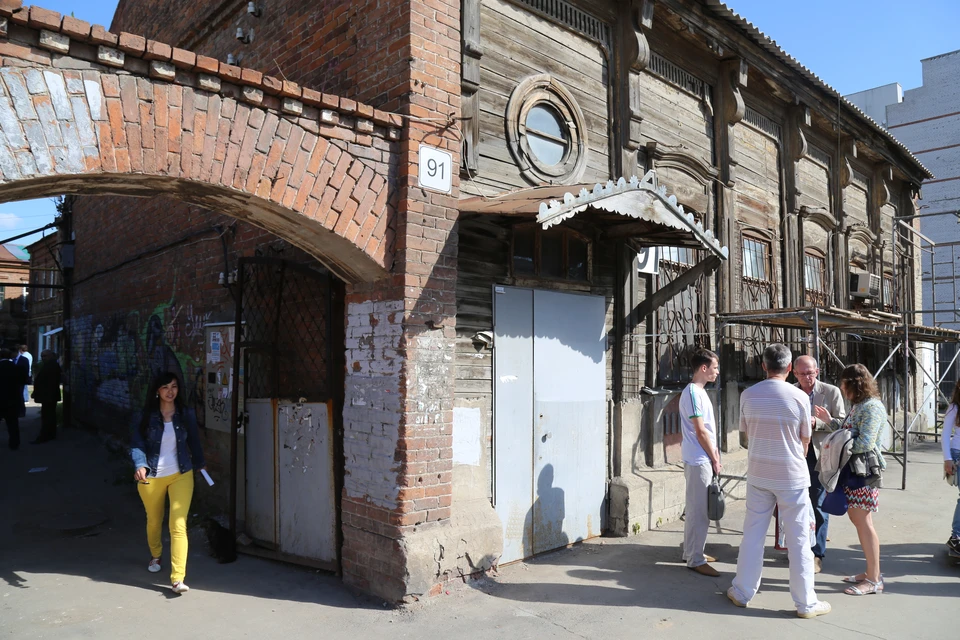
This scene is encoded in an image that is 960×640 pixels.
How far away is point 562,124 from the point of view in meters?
6.70

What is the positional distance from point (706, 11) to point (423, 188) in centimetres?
533

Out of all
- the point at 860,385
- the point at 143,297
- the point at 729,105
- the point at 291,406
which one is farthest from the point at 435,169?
the point at 143,297

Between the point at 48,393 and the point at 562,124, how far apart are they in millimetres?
10253

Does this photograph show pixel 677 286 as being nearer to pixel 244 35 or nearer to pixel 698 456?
pixel 698 456

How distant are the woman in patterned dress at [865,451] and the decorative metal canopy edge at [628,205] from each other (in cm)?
178

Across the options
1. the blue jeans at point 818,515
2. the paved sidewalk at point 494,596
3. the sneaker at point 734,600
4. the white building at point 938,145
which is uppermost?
the white building at point 938,145

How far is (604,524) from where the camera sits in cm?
664

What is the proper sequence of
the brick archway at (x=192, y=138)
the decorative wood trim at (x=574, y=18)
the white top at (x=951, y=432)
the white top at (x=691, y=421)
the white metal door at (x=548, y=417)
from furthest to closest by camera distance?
the decorative wood trim at (x=574, y=18) → the white metal door at (x=548, y=417) → the white top at (x=951, y=432) → the white top at (x=691, y=421) → the brick archway at (x=192, y=138)

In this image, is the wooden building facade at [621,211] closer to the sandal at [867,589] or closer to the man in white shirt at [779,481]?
the man in white shirt at [779,481]

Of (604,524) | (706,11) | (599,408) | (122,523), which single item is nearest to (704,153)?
(706,11)

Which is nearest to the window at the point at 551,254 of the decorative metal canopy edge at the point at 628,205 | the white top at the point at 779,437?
the decorative metal canopy edge at the point at 628,205

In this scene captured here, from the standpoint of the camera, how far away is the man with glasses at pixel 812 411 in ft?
18.0

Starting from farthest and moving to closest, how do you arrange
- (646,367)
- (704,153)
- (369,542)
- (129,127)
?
1. (704,153)
2. (646,367)
3. (369,542)
4. (129,127)

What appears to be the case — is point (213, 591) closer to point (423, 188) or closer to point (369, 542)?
point (369, 542)
